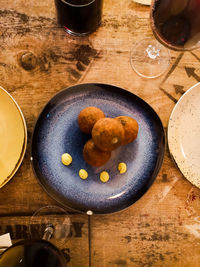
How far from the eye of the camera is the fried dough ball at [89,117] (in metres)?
0.65

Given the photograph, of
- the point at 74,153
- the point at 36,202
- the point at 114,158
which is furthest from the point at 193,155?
the point at 36,202

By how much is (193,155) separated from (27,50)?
1.75 feet

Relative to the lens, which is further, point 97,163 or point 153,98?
point 153,98

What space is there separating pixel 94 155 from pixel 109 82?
0.76ft

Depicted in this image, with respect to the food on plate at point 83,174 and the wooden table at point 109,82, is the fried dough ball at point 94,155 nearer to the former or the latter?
the food on plate at point 83,174

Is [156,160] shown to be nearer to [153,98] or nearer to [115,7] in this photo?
[153,98]

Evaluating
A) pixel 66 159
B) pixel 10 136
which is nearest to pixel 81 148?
pixel 66 159

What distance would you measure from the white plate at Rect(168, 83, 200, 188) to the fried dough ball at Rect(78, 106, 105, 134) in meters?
0.20

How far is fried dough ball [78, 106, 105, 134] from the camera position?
65cm

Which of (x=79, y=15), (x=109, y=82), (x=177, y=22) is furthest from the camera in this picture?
(x=109, y=82)

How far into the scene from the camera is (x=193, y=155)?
2.36 ft

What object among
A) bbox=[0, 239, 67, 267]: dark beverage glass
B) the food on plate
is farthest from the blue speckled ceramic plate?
bbox=[0, 239, 67, 267]: dark beverage glass

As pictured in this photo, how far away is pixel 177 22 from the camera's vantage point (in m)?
Answer: 0.55

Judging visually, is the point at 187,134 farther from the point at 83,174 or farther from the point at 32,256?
the point at 32,256
